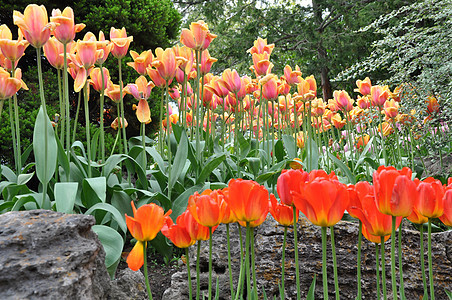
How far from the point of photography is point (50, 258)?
0.99 metres

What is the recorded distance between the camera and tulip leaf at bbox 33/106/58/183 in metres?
1.49

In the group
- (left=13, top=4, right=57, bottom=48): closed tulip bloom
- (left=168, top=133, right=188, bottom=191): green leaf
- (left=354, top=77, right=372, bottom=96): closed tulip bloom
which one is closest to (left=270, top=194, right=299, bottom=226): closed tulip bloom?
(left=168, top=133, right=188, bottom=191): green leaf

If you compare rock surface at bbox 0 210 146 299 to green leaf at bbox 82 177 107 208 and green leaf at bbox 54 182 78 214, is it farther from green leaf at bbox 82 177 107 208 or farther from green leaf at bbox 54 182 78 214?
green leaf at bbox 82 177 107 208

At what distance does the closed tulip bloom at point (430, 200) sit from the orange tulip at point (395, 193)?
7 centimetres

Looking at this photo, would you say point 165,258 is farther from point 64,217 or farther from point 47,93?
point 47,93

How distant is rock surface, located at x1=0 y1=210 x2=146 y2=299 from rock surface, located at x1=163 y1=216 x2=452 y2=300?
56 cm

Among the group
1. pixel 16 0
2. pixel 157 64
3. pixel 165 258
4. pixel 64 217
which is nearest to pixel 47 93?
pixel 16 0

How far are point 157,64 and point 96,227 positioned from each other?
0.94 m

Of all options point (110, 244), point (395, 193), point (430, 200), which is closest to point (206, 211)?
point (395, 193)

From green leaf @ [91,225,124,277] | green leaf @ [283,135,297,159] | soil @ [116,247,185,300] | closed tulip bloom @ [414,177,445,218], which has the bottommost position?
soil @ [116,247,185,300]

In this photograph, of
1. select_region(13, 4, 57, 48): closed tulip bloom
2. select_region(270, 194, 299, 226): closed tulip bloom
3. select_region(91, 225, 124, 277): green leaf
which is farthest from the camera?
select_region(13, 4, 57, 48): closed tulip bloom

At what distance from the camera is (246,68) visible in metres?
10.9

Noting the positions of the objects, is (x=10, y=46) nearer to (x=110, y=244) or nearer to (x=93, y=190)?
(x=93, y=190)

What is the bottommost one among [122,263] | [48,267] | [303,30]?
[122,263]
